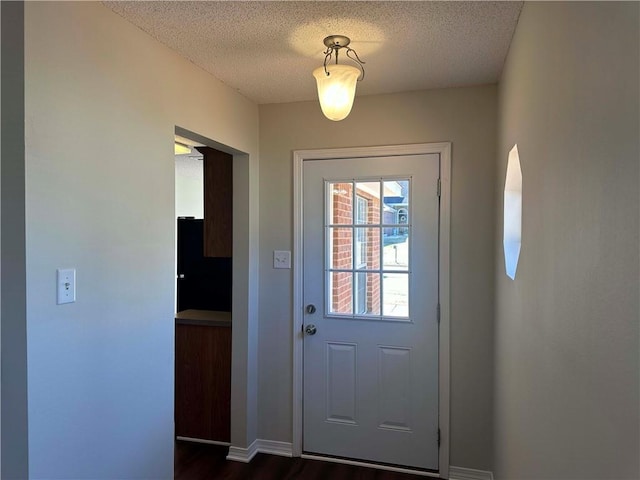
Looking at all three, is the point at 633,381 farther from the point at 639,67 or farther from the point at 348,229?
the point at 348,229

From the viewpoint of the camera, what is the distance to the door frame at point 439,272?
2.57m

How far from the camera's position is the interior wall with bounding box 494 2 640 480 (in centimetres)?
65

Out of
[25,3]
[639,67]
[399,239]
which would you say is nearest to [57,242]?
[25,3]

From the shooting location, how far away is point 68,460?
1505 mm

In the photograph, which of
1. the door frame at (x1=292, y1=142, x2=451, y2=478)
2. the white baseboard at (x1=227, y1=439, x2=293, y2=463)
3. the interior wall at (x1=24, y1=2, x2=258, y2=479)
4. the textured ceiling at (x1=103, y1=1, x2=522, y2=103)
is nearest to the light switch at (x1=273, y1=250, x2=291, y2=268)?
the door frame at (x1=292, y1=142, x2=451, y2=478)

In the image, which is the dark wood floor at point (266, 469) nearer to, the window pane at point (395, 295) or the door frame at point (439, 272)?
the door frame at point (439, 272)

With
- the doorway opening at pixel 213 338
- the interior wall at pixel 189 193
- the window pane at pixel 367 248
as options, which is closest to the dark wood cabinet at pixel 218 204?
the doorway opening at pixel 213 338

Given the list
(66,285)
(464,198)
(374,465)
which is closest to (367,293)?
(464,198)

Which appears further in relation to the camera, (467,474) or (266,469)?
(266,469)

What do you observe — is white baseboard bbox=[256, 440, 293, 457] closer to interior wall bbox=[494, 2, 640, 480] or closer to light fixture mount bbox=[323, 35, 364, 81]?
interior wall bbox=[494, 2, 640, 480]

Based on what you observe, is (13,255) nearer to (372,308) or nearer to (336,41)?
(336,41)

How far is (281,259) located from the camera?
9.45 ft

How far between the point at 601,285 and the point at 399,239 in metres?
1.92

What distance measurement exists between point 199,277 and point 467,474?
7.72 ft
